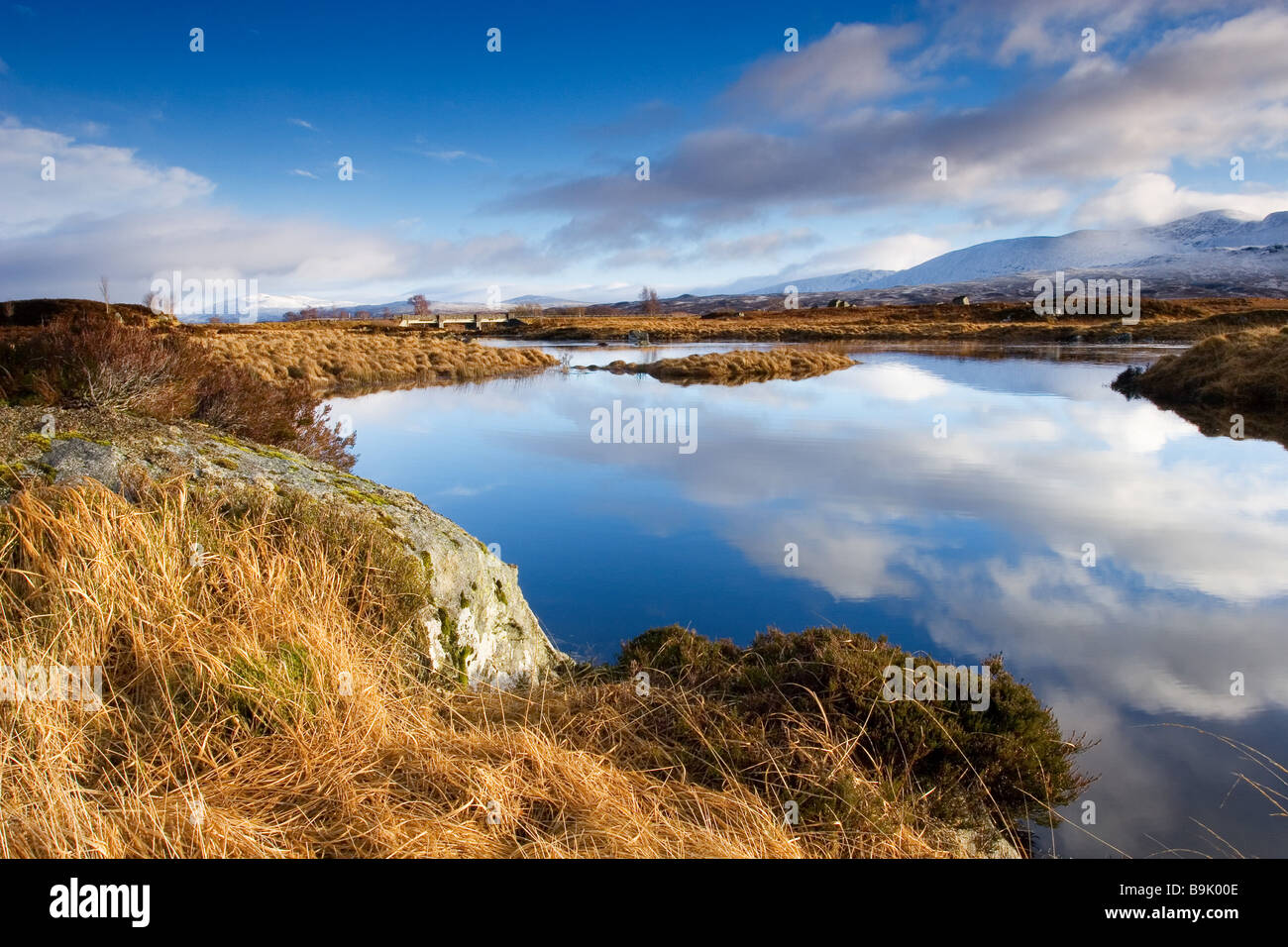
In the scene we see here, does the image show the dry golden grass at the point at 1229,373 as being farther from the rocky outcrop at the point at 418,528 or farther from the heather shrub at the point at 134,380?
the heather shrub at the point at 134,380

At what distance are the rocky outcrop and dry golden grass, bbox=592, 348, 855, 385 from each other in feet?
68.6

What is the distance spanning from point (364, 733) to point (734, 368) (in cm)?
2715

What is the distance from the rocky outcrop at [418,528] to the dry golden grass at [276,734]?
0.31 m

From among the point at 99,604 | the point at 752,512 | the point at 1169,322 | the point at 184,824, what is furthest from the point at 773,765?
the point at 1169,322

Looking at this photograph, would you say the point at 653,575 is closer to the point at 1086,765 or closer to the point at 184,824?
the point at 1086,765

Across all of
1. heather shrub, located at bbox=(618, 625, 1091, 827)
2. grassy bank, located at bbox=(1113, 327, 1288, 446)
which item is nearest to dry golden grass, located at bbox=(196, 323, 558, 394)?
heather shrub, located at bbox=(618, 625, 1091, 827)

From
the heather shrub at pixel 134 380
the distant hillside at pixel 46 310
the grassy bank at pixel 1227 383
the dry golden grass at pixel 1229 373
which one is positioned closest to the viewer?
the heather shrub at pixel 134 380

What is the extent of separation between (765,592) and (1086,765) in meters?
2.90

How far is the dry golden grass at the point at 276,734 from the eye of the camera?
8.60ft

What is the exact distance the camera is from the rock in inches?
165

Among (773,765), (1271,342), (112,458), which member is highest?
(1271,342)

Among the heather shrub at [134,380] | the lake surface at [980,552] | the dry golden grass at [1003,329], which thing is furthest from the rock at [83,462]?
the dry golden grass at [1003,329]
